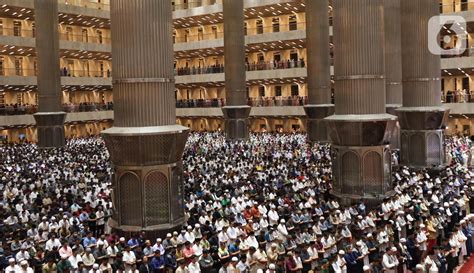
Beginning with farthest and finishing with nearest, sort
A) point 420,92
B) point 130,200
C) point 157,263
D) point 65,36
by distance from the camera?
point 65,36, point 420,92, point 130,200, point 157,263

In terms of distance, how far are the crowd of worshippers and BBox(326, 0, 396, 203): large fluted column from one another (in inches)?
37.4

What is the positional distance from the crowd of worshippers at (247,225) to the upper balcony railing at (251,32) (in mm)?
27574

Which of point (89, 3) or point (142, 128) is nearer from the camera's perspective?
point (142, 128)

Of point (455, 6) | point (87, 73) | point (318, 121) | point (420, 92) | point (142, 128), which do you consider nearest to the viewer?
point (142, 128)

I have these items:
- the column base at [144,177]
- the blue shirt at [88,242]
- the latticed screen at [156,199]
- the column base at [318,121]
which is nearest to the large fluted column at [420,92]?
the column base at [318,121]

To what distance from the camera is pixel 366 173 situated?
18.9m

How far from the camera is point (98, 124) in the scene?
177ft

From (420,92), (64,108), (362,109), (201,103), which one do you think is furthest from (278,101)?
(362,109)

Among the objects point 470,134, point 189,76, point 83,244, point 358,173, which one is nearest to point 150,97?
point 83,244

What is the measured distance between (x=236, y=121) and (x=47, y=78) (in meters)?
13.3

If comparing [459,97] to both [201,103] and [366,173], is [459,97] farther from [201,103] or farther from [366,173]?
[201,103]

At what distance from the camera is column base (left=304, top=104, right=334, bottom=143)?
3525 cm

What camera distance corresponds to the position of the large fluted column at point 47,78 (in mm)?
34344

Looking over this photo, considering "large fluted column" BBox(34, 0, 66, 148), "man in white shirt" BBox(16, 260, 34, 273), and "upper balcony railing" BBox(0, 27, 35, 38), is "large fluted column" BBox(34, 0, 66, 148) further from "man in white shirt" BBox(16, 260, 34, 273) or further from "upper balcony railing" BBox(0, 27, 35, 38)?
"man in white shirt" BBox(16, 260, 34, 273)
